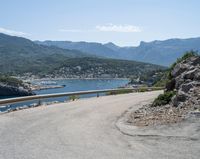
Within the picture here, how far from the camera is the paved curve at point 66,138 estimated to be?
8.85 meters

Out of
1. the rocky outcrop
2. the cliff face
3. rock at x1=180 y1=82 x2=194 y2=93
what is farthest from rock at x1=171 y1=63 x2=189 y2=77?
the rocky outcrop

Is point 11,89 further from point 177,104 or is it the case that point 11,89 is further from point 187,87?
point 177,104

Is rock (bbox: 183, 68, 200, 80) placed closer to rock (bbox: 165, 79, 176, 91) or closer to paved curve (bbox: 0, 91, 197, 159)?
rock (bbox: 165, 79, 176, 91)

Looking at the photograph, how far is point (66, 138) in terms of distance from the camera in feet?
35.0

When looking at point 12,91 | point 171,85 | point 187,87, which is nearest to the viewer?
point 187,87

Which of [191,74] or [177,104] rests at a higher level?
[191,74]

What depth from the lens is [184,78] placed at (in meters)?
17.5

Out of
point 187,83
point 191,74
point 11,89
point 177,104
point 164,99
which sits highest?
point 191,74

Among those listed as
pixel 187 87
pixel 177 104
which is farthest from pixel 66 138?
pixel 187 87

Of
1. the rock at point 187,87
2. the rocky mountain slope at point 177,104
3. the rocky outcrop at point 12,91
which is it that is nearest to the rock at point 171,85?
the rocky mountain slope at point 177,104

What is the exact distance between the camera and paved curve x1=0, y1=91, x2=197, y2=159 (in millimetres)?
8852

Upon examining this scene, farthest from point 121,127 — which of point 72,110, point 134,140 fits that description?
point 72,110

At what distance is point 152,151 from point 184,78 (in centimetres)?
895

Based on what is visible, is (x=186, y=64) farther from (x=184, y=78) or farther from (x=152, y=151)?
(x=152, y=151)
